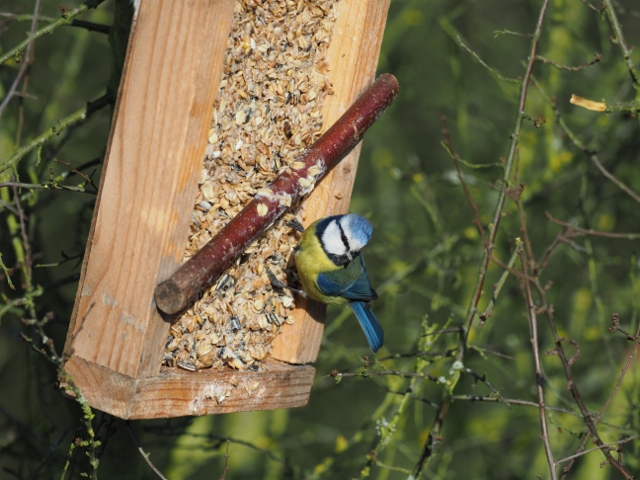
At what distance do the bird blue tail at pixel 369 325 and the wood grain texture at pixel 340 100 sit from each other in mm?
339

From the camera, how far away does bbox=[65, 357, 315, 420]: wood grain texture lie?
2248 millimetres

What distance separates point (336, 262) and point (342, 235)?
0.15 meters

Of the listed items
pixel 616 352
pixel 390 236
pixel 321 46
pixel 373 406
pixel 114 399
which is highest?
pixel 321 46

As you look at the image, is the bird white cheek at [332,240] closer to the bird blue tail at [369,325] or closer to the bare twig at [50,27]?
the bird blue tail at [369,325]

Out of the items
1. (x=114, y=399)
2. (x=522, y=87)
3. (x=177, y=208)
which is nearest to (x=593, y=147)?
(x=522, y=87)

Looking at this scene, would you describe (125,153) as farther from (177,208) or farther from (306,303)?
(306,303)

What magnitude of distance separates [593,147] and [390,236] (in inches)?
58.1

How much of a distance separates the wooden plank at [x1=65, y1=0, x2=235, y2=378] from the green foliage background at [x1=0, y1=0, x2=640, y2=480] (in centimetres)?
47

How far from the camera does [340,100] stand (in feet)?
9.77

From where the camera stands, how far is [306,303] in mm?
3051

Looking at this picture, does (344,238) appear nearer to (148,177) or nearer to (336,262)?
(336,262)

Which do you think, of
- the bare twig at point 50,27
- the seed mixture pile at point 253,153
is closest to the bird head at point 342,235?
the seed mixture pile at point 253,153

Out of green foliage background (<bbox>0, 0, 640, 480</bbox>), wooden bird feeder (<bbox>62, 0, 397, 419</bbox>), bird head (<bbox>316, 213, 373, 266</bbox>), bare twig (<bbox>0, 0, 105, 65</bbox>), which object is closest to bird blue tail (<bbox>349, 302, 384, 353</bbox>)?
green foliage background (<bbox>0, 0, 640, 480</bbox>)

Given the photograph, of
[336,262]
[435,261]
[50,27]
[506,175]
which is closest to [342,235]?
[336,262]
